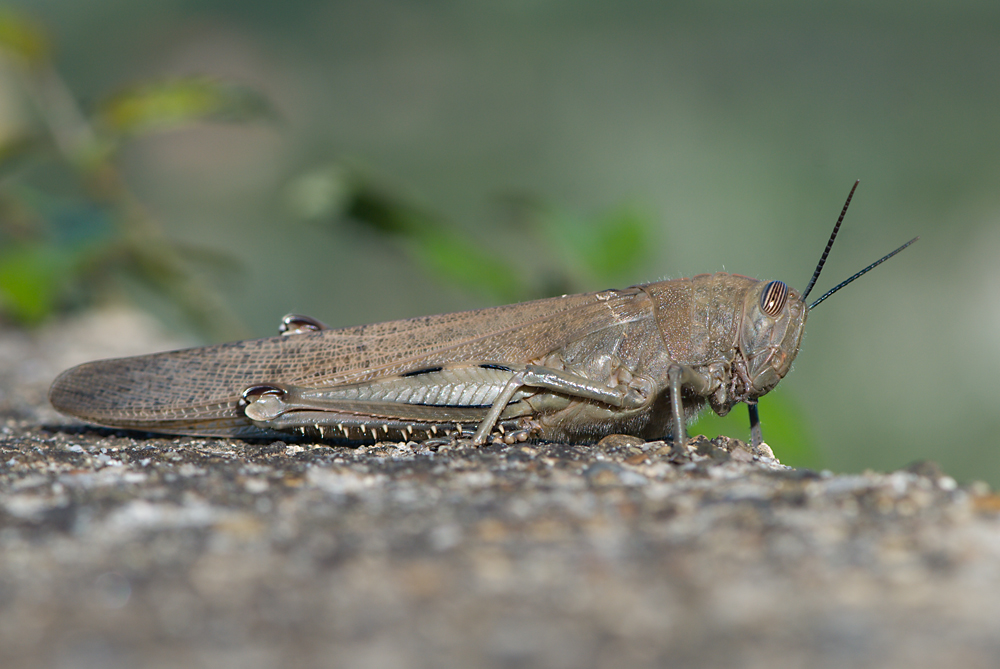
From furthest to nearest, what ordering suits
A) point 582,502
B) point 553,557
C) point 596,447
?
1. point 596,447
2. point 582,502
3. point 553,557

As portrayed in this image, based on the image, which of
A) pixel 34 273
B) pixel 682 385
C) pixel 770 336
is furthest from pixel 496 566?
pixel 34 273

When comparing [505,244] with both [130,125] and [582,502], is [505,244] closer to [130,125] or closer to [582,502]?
[130,125]

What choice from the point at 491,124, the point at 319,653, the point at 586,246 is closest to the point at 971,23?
the point at 491,124

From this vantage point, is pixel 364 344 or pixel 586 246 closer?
pixel 364 344

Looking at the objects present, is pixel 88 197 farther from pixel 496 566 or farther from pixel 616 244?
pixel 496 566

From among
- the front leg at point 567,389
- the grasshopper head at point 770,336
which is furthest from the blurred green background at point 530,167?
the front leg at point 567,389

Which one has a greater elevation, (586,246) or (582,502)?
(586,246)

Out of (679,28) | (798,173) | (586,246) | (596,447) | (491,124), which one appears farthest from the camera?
(491,124)
